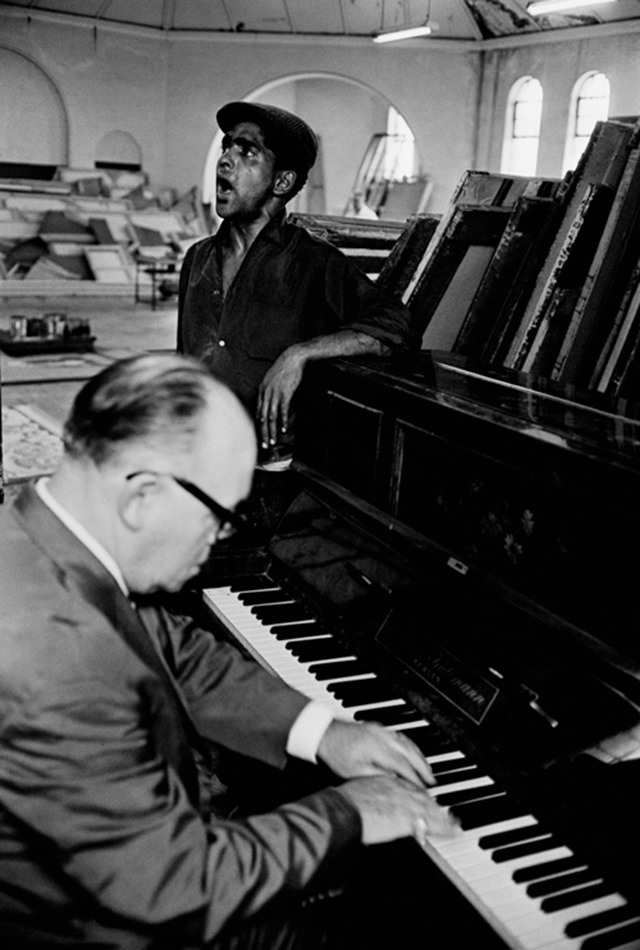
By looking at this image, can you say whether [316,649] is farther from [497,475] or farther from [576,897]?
[576,897]

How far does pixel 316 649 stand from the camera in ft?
7.91

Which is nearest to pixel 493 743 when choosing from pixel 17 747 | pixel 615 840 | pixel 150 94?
pixel 615 840

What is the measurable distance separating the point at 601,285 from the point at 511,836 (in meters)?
1.75

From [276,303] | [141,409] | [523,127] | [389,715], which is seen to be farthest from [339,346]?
[523,127]

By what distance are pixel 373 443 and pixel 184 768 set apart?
123 centimetres

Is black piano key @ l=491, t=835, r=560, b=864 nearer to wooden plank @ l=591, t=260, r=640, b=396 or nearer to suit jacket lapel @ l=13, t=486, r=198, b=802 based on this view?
suit jacket lapel @ l=13, t=486, r=198, b=802

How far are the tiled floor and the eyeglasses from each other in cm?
728

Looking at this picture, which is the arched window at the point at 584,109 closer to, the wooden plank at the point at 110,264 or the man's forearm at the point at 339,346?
the wooden plank at the point at 110,264

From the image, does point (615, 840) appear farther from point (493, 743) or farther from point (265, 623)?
point (265, 623)

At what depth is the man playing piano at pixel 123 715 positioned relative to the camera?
1284mm

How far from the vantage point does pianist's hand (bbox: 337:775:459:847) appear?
157cm

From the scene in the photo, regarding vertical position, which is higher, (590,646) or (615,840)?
(590,646)

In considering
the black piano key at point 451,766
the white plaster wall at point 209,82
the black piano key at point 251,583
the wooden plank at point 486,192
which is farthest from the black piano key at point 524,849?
the white plaster wall at point 209,82

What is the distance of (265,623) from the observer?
2.57 metres
